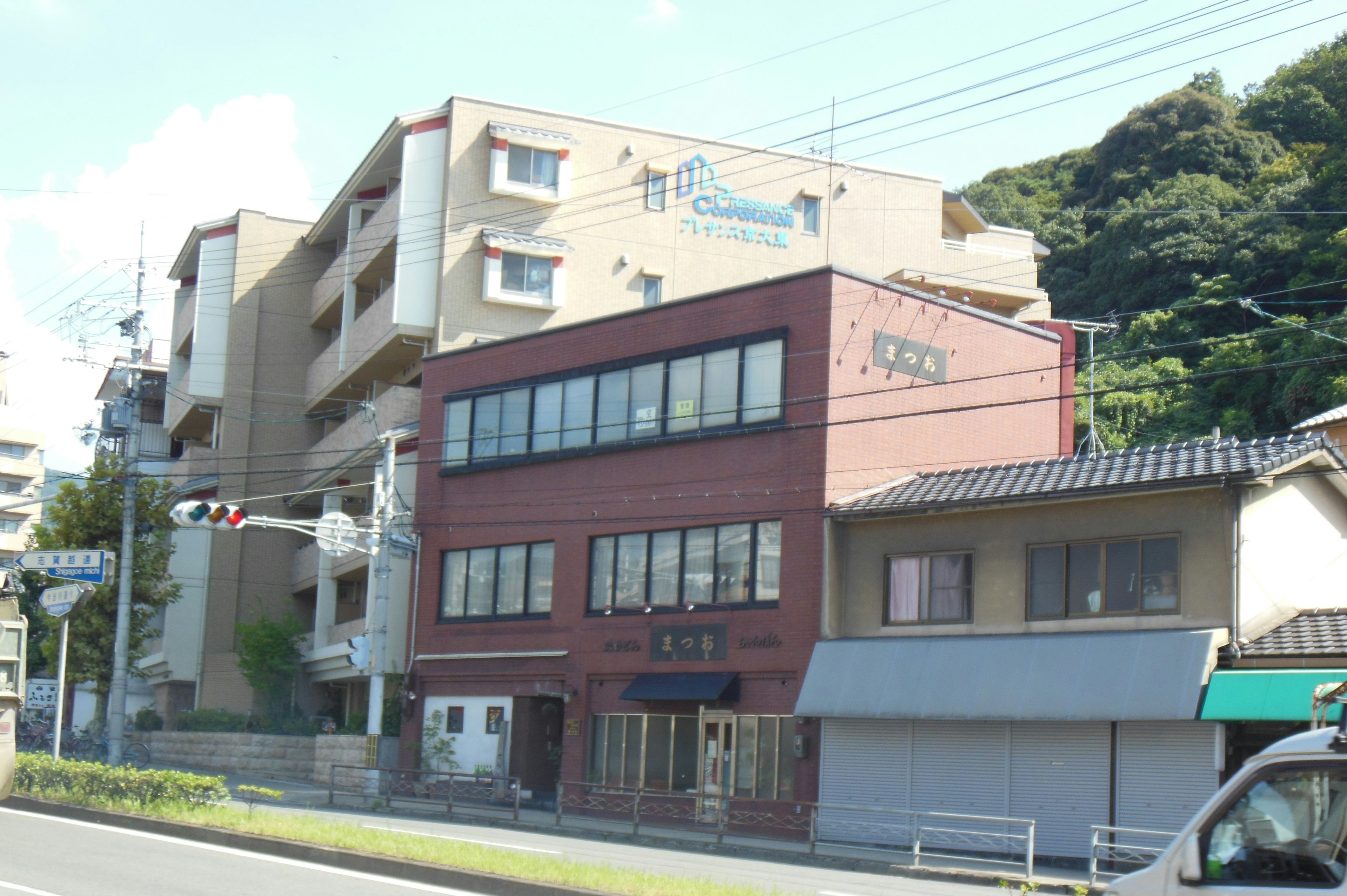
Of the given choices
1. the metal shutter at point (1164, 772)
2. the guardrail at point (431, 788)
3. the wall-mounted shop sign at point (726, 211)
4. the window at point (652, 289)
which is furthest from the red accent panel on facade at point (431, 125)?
the metal shutter at point (1164, 772)

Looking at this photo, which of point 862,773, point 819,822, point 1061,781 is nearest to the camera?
point 1061,781

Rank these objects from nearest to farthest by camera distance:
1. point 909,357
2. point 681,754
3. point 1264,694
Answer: point 1264,694 < point 681,754 < point 909,357

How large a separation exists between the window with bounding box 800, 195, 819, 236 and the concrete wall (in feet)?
65.0

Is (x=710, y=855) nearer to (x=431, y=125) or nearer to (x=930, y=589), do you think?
(x=930, y=589)

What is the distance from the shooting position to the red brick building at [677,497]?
2656 centimetres

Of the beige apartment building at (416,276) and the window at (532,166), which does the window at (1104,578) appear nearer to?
the beige apartment building at (416,276)

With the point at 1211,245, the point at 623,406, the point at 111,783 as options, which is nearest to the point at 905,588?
the point at 623,406

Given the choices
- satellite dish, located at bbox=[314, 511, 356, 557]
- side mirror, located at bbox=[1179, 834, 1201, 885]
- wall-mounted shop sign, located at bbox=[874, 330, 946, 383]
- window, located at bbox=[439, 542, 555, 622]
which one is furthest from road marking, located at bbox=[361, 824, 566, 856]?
wall-mounted shop sign, located at bbox=[874, 330, 946, 383]

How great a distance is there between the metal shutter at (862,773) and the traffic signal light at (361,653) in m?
10.5

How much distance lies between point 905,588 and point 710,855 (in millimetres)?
6440

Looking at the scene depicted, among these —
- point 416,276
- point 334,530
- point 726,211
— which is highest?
point 726,211

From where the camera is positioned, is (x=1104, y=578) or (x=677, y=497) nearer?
(x=1104, y=578)

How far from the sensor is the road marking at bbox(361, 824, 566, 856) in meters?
18.3

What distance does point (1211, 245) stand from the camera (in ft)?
176
